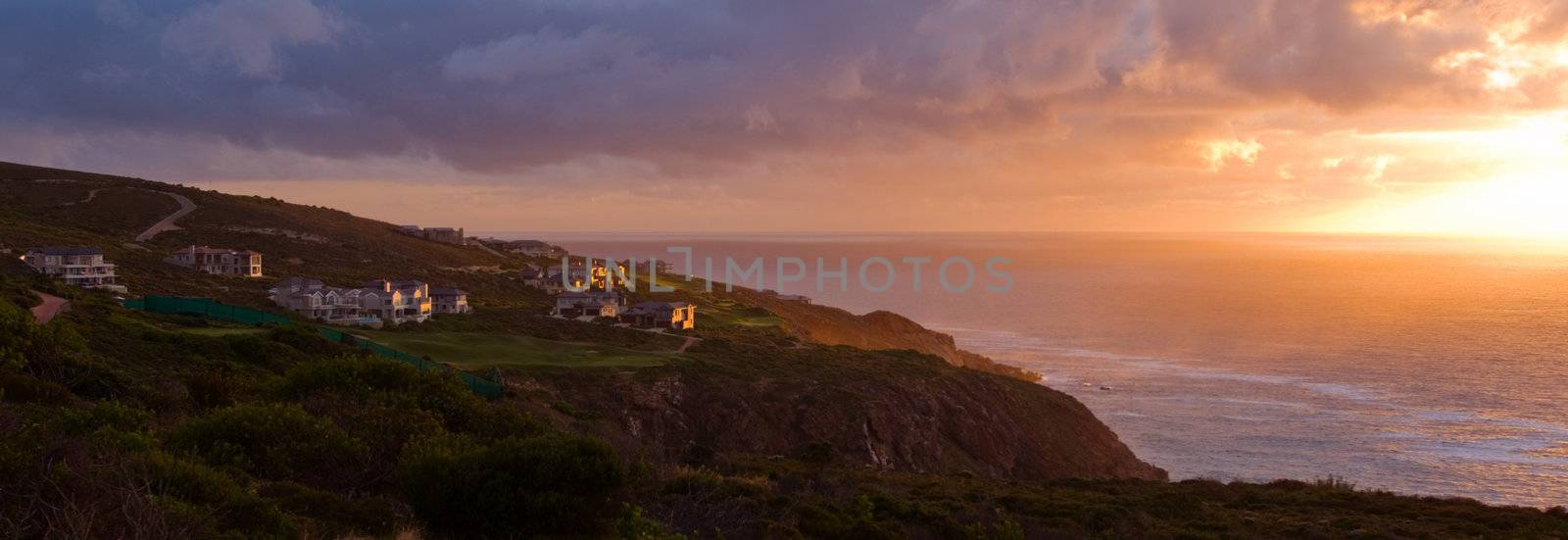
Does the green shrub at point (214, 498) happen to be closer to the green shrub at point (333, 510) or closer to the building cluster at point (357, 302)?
the green shrub at point (333, 510)

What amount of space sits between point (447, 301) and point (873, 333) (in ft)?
110

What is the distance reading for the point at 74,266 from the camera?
147ft

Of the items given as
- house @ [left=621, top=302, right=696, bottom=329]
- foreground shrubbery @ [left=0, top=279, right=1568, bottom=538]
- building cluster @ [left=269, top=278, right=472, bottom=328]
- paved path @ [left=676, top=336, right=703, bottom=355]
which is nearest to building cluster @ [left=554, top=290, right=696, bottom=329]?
house @ [left=621, top=302, right=696, bottom=329]

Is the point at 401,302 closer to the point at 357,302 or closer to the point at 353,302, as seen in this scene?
the point at 357,302

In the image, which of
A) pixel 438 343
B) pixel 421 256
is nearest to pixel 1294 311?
pixel 421 256

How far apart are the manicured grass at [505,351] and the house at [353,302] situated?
5.16 metres

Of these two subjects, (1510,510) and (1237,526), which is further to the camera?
(1510,510)

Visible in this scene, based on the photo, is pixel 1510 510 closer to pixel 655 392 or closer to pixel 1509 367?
pixel 655 392

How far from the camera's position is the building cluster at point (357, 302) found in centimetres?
4622

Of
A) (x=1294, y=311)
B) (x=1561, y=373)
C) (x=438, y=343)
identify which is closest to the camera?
(x=438, y=343)

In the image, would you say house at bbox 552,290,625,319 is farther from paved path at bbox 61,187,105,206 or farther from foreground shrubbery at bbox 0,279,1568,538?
paved path at bbox 61,187,105,206

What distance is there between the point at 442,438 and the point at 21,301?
2183cm

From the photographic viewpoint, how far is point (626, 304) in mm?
63750

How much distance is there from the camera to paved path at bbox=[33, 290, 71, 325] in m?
26.8
